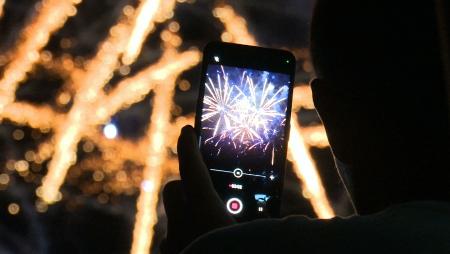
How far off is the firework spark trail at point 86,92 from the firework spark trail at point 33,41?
422mm

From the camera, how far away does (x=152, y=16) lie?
5.49 m

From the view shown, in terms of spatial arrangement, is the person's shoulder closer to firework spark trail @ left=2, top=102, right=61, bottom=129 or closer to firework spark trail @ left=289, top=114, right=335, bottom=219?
firework spark trail @ left=289, top=114, right=335, bottom=219

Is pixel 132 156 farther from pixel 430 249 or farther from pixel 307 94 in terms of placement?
pixel 430 249

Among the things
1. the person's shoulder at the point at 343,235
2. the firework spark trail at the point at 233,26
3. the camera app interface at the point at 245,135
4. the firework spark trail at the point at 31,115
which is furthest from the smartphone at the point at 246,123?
the firework spark trail at the point at 31,115

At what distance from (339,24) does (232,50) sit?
854 millimetres

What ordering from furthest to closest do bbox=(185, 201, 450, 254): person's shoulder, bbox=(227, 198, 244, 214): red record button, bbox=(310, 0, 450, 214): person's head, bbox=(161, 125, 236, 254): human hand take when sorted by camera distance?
bbox=(227, 198, 244, 214): red record button, bbox=(161, 125, 236, 254): human hand, bbox=(310, 0, 450, 214): person's head, bbox=(185, 201, 450, 254): person's shoulder

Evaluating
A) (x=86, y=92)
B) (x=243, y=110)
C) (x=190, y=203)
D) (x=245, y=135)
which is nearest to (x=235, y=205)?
(x=245, y=135)

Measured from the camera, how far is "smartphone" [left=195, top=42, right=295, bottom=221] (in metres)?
1.54

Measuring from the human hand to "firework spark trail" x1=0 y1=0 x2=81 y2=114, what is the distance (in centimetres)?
460

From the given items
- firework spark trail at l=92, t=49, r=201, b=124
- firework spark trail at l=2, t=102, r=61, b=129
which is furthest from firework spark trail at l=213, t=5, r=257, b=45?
firework spark trail at l=2, t=102, r=61, b=129

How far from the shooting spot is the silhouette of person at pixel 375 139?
71cm

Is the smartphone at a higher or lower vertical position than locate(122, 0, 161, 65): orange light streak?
lower

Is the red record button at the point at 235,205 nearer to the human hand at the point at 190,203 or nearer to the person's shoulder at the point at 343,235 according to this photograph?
the human hand at the point at 190,203

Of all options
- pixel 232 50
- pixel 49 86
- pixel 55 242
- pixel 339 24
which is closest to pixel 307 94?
pixel 49 86
